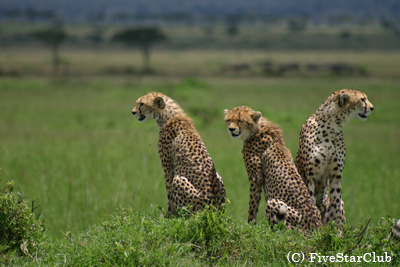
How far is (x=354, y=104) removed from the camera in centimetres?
379

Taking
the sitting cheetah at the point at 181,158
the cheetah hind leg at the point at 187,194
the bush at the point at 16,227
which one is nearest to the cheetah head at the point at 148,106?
the sitting cheetah at the point at 181,158

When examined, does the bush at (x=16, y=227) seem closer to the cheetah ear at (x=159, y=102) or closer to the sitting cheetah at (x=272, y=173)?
the cheetah ear at (x=159, y=102)

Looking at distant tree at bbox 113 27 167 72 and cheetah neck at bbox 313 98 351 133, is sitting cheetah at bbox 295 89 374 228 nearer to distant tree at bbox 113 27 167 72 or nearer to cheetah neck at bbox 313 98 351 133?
cheetah neck at bbox 313 98 351 133

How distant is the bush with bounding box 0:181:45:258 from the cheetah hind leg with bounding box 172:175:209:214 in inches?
39.8

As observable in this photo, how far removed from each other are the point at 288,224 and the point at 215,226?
0.48 meters

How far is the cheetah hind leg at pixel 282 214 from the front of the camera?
150 inches

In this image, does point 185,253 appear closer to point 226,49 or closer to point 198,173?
point 198,173

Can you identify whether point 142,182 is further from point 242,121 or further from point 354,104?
point 354,104

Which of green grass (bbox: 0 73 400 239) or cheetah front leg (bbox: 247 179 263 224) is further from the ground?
cheetah front leg (bbox: 247 179 263 224)

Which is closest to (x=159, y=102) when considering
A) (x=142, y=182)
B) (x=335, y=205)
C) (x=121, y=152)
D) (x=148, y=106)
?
(x=148, y=106)

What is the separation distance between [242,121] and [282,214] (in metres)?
0.69

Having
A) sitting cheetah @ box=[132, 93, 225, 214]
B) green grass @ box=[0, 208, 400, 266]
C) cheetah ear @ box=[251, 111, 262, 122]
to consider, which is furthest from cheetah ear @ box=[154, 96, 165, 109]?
green grass @ box=[0, 208, 400, 266]

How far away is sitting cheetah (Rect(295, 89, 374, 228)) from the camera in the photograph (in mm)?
3856

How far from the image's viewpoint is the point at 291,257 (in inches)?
145
